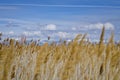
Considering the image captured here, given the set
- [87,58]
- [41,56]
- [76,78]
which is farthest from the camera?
[87,58]

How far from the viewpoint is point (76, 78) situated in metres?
2.44

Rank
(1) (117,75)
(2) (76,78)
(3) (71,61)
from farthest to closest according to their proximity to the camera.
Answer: (2) (76,78), (1) (117,75), (3) (71,61)

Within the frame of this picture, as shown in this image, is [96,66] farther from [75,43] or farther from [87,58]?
[75,43]

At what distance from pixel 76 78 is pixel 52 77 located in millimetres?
246

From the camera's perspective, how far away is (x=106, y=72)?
249 cm

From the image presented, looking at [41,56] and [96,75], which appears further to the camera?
[96,75]

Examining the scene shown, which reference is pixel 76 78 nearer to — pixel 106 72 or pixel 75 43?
pixel 106 72

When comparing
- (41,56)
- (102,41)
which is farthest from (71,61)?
(102,41)

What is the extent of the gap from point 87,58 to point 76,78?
3.45 feet

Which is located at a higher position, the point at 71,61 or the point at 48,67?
the point at 71,61

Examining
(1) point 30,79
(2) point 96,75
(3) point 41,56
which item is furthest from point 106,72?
(3) point 41,56

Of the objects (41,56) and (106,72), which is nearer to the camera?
(41,56)

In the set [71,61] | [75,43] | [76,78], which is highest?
[75,43]

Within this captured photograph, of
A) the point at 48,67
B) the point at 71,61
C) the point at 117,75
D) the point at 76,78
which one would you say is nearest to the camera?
the point at 71,61
